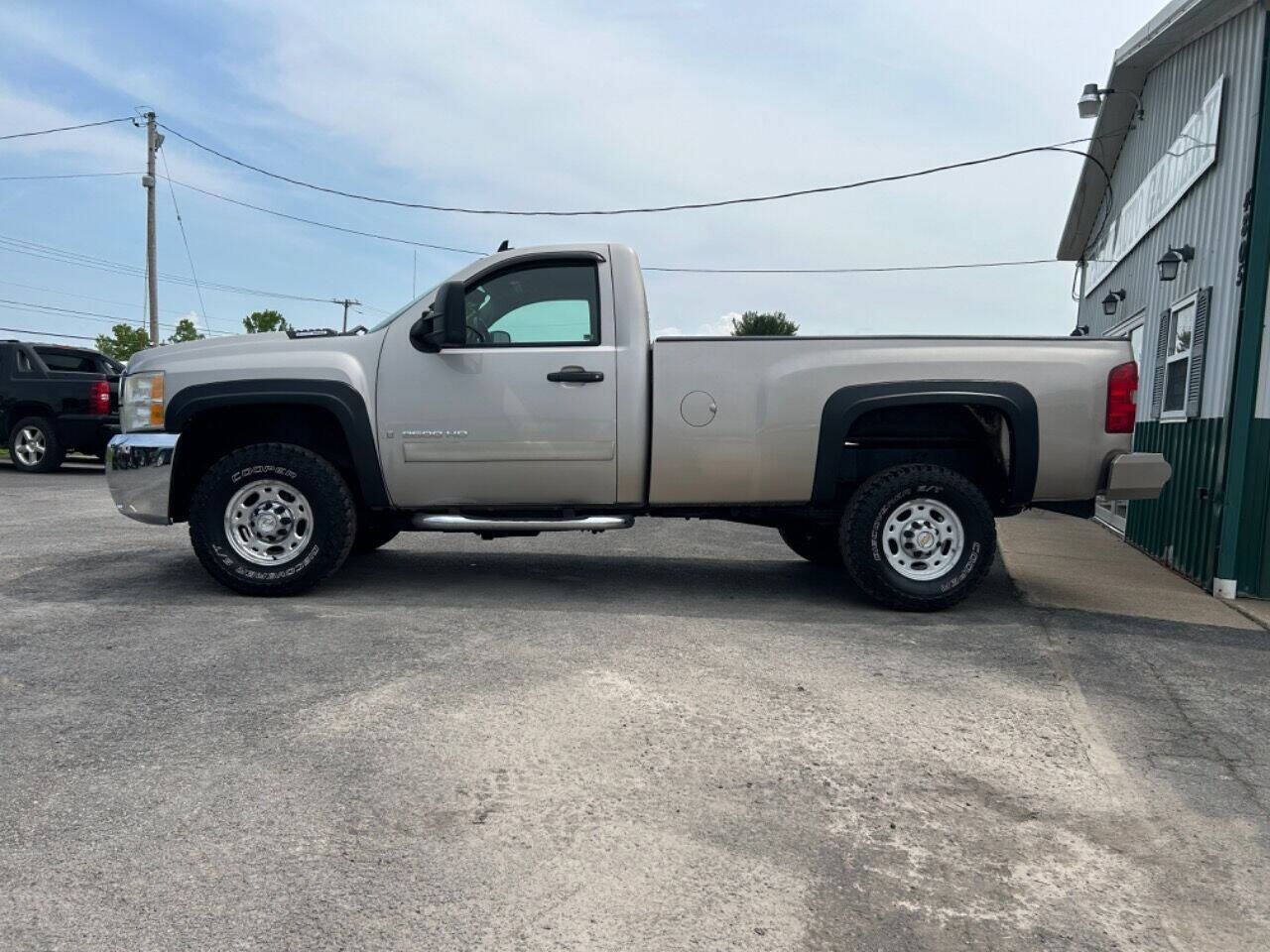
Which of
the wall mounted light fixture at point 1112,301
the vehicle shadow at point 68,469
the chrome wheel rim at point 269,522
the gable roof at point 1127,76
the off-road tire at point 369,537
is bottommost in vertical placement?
the vehicle shadow at point 68,469

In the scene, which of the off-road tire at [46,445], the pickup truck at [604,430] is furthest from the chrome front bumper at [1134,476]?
the off-road tire at [46,445]

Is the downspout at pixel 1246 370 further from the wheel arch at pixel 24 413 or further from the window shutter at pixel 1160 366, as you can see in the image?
the wheel arch at pixel 24 413

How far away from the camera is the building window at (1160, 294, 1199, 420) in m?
9.11

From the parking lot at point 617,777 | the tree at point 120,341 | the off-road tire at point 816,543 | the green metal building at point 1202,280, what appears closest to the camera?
the parking lot at point 617,777

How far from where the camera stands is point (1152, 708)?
4.30m

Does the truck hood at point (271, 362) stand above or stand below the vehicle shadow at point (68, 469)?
above

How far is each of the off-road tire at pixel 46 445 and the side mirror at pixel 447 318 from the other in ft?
39.2

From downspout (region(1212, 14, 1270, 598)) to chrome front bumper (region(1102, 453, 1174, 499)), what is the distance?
1.56 metres

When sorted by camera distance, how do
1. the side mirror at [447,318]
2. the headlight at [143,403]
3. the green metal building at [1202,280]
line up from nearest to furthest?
the side mirror at [447,318] → the headlight at [143,403] → the green metal building at [1202,280]

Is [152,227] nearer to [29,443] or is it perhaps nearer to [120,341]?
[29,443]

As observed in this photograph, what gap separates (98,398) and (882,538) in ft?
43.3

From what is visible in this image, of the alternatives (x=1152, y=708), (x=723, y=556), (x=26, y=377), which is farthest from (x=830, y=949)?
(x=26, y=377)

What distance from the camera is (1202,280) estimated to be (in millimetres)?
8703

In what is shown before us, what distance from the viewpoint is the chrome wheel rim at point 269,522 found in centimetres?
602
